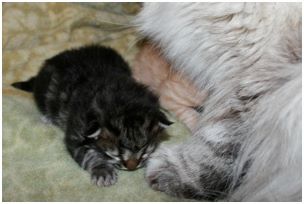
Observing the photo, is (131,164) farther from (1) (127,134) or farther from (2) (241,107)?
(2) (241,107)

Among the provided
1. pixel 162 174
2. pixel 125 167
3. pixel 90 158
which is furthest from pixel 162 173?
pixel 90 158

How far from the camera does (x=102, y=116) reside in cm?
149

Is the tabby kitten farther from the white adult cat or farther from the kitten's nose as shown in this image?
the white adult cat

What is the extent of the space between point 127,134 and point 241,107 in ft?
1.14

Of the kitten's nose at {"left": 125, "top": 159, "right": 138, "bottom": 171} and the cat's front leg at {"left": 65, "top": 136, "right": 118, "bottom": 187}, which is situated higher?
the kitten's nose at {"left": 125, "top": 159, "right": 138, "bottom": 171}

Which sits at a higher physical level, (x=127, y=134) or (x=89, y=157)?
(x=127, y=134)

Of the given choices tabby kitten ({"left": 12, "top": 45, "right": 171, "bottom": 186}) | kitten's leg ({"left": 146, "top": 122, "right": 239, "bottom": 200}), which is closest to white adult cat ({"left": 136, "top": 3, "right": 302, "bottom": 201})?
kitten's leg ({"left": 146, "top": 122, "right": 239, "bottom": 200})

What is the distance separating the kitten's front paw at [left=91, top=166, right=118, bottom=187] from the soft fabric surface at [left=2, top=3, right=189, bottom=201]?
18 millimetres

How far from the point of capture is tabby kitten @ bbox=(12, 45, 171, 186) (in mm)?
1474

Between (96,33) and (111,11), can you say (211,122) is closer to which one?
(96,33)

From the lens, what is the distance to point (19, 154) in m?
1.59

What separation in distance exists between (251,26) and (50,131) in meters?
0.77

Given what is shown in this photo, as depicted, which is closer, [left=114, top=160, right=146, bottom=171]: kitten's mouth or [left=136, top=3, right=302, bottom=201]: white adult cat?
[left=136, top=3, right=302, bottom=201]: white adult cat

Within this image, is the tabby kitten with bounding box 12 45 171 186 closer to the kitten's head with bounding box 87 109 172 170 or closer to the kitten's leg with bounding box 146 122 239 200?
the kitten's head with bounding box 87 109 172 170
